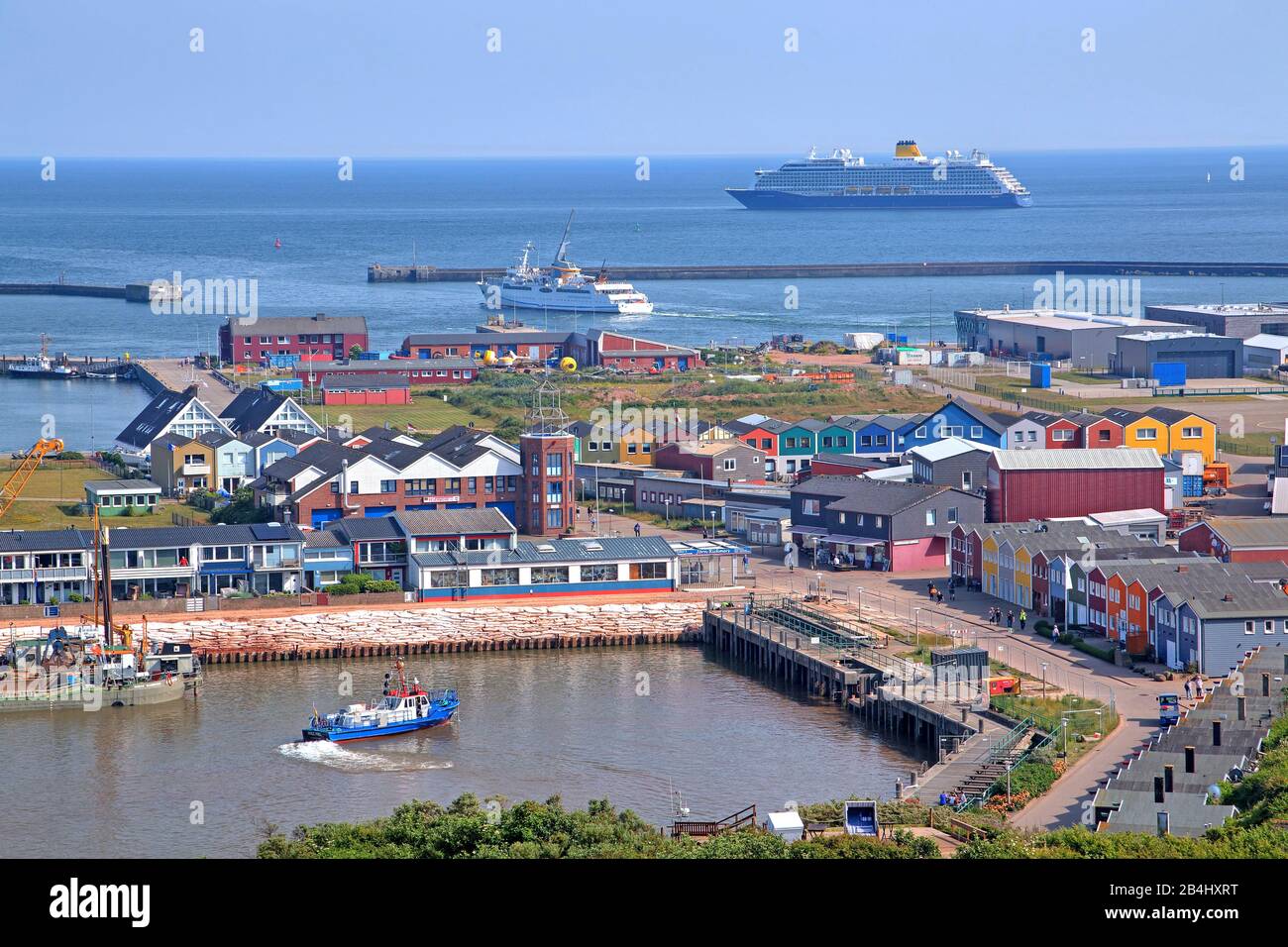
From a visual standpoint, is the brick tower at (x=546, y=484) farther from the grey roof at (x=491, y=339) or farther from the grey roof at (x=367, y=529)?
the grey roof at (x=491, y=339)

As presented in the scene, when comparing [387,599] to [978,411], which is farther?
[978,411]

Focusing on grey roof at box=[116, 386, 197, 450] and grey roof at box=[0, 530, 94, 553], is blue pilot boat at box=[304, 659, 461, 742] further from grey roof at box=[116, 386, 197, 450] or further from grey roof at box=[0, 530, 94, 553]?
grey roof at box=[116, 386, 197, 450]

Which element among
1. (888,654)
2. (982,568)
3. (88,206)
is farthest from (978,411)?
(88,206)

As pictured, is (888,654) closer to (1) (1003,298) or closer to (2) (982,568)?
(2) (982,568)

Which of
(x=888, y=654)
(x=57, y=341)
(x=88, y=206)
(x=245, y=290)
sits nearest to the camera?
(x=888, y=654)

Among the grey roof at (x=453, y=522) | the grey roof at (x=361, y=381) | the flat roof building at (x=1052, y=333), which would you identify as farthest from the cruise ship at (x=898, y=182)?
the grey roof at (x=453, y=522)

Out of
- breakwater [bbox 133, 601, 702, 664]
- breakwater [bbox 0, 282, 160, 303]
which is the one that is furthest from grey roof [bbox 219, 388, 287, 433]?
breakwater [bbox 0, 282, 160, 303]
